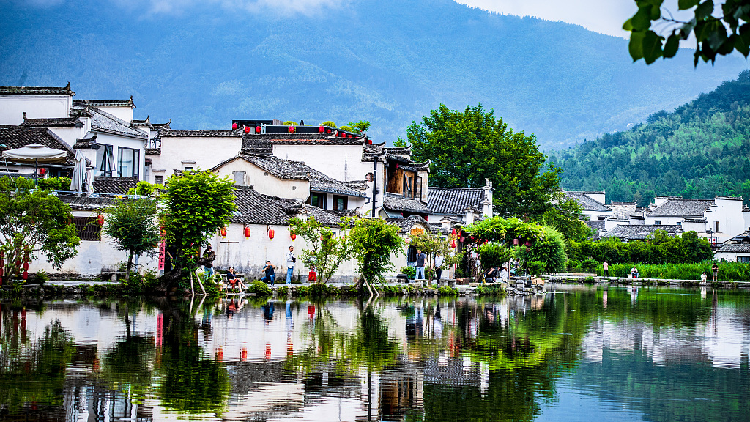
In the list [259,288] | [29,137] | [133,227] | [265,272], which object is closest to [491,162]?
[265,272]

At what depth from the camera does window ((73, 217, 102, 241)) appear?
118 feet

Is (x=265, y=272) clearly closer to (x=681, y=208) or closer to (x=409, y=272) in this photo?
(x=409, y=272)

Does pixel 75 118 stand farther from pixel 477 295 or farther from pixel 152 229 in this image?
pixel 477 295

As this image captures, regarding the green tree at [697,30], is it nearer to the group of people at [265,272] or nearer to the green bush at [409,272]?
the group of people at [265,272]

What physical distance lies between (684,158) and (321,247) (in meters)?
139

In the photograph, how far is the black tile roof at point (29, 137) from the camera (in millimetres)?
44906

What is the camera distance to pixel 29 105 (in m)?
50.4

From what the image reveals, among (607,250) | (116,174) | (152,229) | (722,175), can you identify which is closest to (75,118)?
(116,174)

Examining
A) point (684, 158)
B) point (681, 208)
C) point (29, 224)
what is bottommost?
point (29, 224)

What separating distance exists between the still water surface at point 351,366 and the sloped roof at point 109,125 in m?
20.5

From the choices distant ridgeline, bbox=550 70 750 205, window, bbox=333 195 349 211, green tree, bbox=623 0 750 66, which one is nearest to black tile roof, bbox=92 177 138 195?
window, bbox=333 195 349 211

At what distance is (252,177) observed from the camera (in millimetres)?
47656

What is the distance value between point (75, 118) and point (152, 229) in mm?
15184

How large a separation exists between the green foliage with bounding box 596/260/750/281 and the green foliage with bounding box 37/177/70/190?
5011 centimetres
